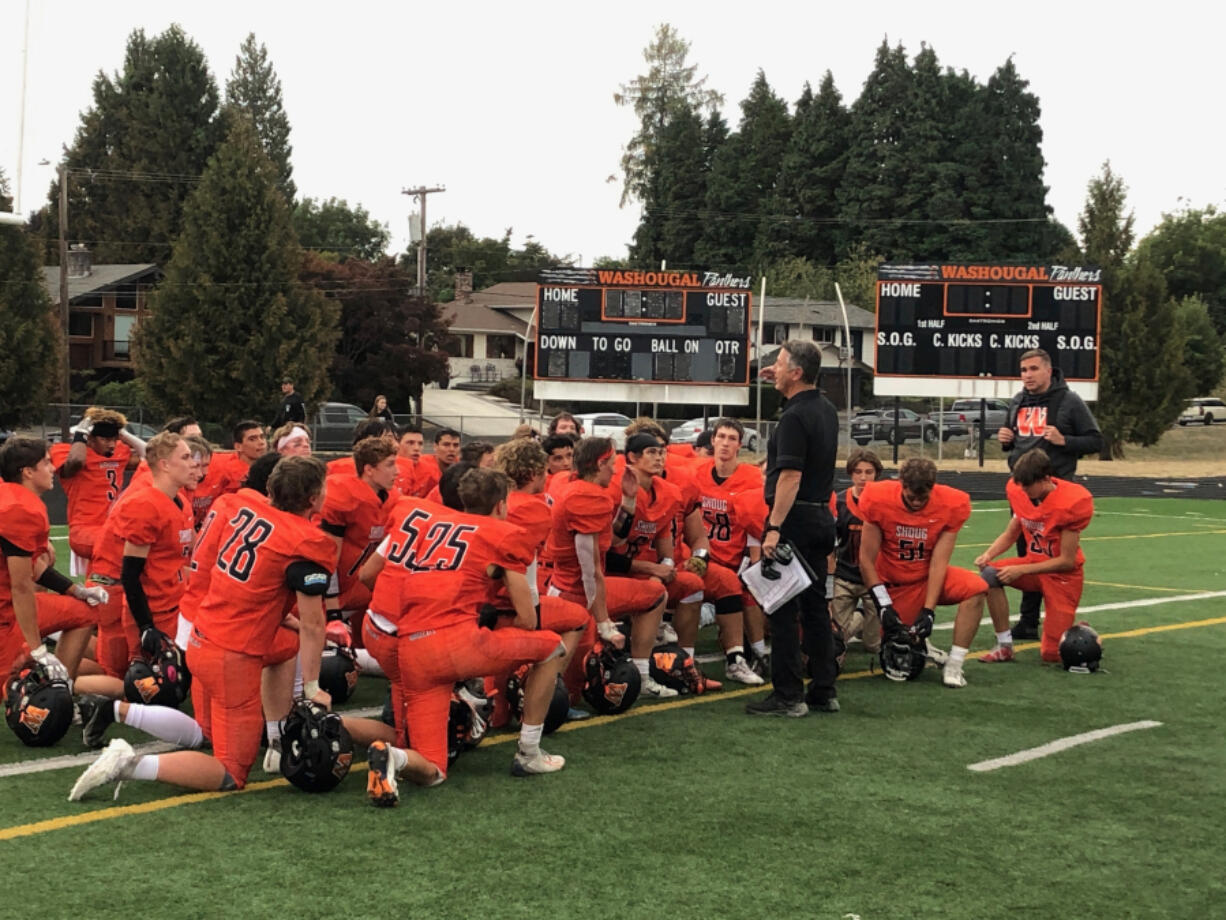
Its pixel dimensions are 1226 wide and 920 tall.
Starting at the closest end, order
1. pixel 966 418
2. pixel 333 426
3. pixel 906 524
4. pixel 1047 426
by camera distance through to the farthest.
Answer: pixel 906 524 < pixel 1047 426 < pixel 333 426 < pixel 966 418

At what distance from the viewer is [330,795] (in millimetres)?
5941

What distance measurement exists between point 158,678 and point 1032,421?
667 cm

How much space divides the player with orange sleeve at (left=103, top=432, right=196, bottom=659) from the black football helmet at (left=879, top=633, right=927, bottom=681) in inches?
167

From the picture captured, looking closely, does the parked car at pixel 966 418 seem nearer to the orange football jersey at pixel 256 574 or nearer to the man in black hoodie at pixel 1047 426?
the man in black hoodie at pixel 1047 426

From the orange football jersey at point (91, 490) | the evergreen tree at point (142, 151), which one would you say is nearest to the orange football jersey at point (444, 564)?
the orange football jersey at point (91, 490)

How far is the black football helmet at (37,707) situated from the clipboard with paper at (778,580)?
3498mm

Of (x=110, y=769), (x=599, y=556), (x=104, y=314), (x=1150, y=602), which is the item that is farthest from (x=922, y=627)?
(x=104, y=314)

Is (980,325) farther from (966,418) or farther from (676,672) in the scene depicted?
(676,672)

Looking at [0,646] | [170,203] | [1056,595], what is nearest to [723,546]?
[1056,595]

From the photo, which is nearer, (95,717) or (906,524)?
(95,717)

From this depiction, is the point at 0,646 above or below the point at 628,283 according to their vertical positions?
below

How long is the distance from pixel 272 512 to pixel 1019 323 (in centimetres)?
2596

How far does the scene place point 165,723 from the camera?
20.7 feet

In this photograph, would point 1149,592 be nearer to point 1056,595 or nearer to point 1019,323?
point 1056,595
